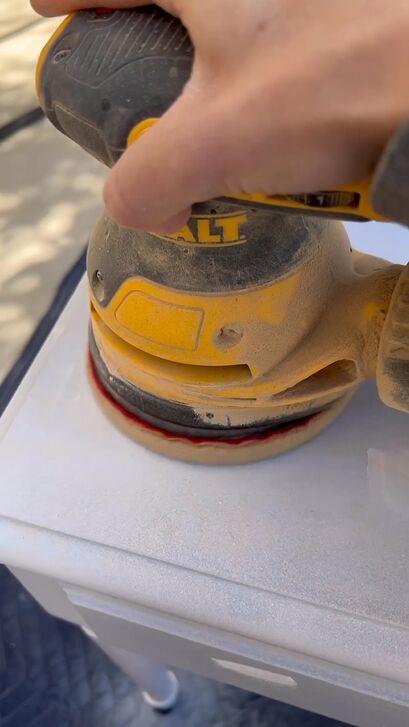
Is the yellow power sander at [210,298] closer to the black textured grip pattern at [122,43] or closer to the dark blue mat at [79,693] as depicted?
the black textured grip pattern at [122,43]

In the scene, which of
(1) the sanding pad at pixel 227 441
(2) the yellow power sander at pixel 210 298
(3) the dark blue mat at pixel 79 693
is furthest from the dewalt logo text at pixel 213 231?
(3) the dark blue mat at pixel 79 693

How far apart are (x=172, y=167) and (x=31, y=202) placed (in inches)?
29.3

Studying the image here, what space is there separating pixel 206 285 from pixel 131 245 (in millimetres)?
45

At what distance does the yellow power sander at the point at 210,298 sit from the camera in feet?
1.00

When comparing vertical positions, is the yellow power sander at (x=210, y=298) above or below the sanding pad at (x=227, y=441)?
above

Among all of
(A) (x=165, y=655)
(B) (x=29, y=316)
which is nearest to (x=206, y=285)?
(A) (x=165, y=655)

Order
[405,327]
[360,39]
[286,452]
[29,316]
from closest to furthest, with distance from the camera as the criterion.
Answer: [360,39] → [405,327] → [286,452] → [29,316]

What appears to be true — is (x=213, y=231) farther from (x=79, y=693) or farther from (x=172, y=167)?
(x=79, y=693)

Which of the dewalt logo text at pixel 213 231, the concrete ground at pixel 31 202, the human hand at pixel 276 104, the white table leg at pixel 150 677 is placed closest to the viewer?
the human hand at pixel 276 104

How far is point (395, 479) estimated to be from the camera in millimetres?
442

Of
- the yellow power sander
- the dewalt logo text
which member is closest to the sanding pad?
the yellow power sander

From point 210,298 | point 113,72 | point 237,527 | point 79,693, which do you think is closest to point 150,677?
point 79,693

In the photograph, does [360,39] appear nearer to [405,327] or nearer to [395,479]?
[405,327]

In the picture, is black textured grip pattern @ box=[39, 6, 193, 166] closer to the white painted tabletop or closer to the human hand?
the human hand
